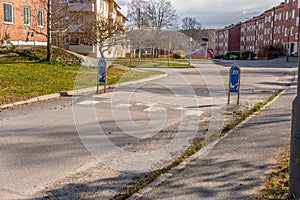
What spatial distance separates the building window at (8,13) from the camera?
24.8 m

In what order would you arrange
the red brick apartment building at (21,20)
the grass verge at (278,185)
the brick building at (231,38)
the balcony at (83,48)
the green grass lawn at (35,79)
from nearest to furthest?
the grass verge at (278,185) < the green grass lawn at (35,79) < the red brick apartment building at (21,20) < the balcony at (83,48) < the brick building at (231,38)

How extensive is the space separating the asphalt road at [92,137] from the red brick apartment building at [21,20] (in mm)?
15948

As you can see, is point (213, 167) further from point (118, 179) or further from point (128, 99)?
point (128, 99)

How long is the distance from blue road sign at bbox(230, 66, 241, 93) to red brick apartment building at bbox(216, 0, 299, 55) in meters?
42.0

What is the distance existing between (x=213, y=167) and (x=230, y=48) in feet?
319

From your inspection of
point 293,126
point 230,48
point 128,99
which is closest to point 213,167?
point 293,126

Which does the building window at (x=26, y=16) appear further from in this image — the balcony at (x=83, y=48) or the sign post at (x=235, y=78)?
the sign post at (x=235, y=78)

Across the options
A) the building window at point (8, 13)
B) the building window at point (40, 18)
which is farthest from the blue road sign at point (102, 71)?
the building window at point (40, 18)

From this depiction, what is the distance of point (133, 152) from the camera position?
5723 millimetres

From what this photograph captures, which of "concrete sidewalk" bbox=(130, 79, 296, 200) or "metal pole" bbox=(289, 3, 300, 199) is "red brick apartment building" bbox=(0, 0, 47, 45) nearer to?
"concrete sidewalk" bbox=(130, 79, 296, 200)

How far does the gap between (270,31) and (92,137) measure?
3015 inches

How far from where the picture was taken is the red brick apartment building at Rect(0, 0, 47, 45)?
969 inches

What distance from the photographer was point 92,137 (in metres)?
6.55

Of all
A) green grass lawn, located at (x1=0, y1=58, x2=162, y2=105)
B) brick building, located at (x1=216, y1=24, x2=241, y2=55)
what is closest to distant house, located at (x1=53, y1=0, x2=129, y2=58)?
green grass lawn, located at (x1=0, y1=58, x2=162, y2=105)
